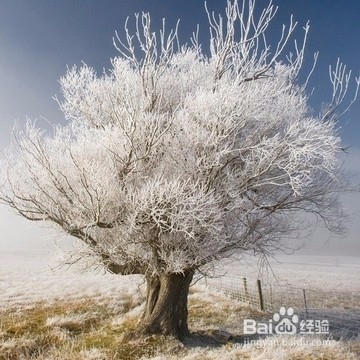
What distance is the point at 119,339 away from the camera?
10930 millimetres

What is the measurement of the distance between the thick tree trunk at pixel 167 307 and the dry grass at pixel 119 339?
1.43 feet

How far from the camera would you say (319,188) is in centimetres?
1216

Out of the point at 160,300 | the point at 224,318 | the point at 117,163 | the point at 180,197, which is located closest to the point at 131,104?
the point at 117,163

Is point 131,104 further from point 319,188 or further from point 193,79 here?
point 319,188

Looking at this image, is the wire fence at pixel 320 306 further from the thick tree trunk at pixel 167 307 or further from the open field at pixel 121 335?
the thick tree trunk at pixel 167 307

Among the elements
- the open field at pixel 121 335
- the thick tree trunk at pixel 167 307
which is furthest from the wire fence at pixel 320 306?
the thick tree trunk at pixel 167 307

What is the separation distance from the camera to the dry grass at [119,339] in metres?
8.99

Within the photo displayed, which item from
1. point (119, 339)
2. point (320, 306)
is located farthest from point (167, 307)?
point (320, 306)

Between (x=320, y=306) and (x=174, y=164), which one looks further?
(x=320, y=306)

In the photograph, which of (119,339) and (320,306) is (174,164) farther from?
(320,306)

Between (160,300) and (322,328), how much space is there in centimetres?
590

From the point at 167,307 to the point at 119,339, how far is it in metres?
1.62

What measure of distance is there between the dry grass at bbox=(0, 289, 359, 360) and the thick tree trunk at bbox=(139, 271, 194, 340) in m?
0.44

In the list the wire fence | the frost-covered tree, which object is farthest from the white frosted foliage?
the wire fence
